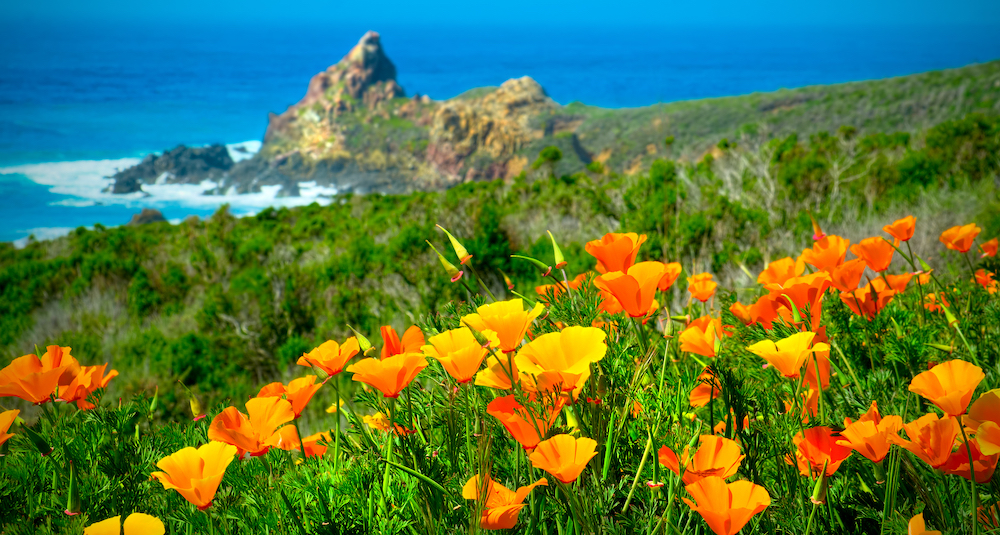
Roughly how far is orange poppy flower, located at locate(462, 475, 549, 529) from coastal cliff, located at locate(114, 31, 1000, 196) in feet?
74.0

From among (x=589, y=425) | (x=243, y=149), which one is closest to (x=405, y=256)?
(x=589, y=425)

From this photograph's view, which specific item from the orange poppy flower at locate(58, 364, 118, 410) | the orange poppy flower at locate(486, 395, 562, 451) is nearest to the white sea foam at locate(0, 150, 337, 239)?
the orange poppy flower at locate(58, 364, 118, 410)

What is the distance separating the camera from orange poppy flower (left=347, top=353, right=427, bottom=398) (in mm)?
717

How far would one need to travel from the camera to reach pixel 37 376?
86cm

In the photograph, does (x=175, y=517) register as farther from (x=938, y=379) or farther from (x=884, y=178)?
(x=884, y=178)

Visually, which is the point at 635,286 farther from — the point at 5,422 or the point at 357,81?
the point at 357,81

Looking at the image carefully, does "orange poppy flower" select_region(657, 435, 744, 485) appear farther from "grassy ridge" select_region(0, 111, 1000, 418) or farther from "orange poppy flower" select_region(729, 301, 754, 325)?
"grassy ridge" select_region(0, 111, 1000, 418)

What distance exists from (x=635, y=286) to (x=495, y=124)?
49.8 meters

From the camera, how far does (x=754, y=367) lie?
0.96 metres

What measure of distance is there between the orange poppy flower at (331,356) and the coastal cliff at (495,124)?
2240 cm

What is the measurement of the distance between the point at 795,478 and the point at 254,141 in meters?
62.1

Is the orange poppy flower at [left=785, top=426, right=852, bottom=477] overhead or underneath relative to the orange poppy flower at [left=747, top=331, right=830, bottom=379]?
underneath

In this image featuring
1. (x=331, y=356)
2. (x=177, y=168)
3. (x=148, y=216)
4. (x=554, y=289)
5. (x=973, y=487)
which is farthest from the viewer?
(x=177, y=168)

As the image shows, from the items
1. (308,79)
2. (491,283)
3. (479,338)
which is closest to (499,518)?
(479,338)
